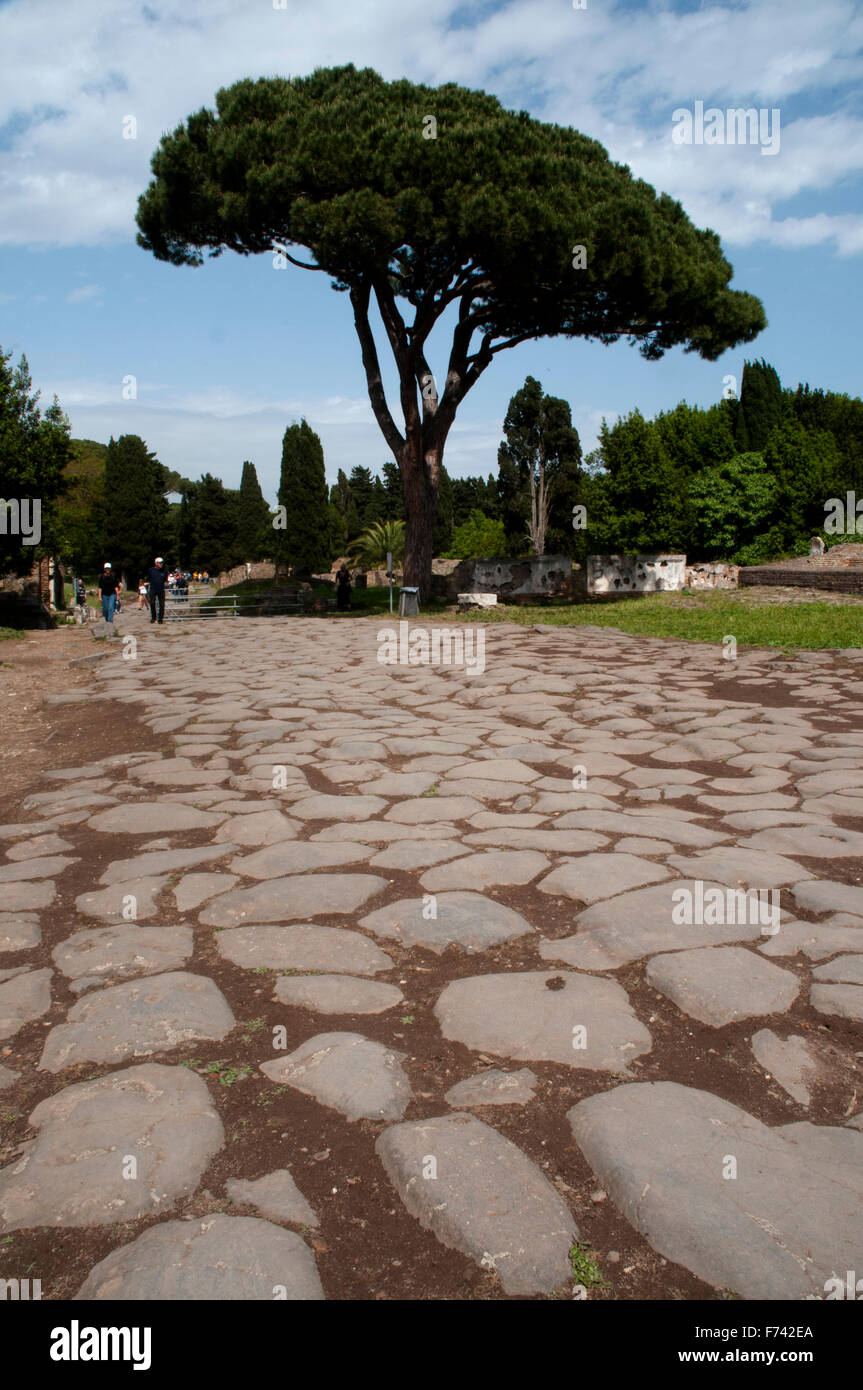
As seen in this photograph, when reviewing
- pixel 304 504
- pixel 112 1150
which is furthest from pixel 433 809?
pixel 304 504

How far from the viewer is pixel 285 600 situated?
22484mm

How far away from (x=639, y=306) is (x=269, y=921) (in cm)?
1563

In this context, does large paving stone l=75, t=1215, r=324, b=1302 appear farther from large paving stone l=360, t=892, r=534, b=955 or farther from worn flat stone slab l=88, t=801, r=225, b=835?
worn flat stone slab l=88, t=801, r=225, b=835

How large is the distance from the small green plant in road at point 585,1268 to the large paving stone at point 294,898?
4.89ft

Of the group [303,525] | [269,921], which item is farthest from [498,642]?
[303,525]

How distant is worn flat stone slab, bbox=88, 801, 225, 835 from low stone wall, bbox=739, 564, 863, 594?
637 inches

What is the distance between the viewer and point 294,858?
3.36 metres

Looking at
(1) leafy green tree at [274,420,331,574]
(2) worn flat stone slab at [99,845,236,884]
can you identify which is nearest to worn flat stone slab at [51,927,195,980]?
(2) worn flat stone slab at [99,845,236,884]

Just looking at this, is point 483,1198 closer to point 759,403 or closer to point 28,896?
point 28,896

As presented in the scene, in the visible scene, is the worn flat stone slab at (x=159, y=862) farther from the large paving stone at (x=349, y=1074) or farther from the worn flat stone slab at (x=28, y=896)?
the large paving stone at (x=349, y=1074)

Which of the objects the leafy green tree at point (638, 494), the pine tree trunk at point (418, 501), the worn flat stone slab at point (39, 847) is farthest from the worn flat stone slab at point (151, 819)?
the leafy green tree at point (638, 494)

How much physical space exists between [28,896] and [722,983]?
7.66ft

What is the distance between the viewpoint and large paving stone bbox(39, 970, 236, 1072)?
6.88 feet
